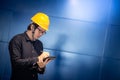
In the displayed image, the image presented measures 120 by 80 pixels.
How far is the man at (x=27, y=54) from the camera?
2611 millimetres

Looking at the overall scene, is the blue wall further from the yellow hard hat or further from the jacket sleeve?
the jacket sleeve

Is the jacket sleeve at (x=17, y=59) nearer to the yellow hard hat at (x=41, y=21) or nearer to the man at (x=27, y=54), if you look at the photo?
the man at (x=27, y=54)

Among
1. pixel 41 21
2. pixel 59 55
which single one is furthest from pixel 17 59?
pixel 59 55

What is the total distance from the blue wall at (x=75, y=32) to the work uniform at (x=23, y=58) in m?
1.36

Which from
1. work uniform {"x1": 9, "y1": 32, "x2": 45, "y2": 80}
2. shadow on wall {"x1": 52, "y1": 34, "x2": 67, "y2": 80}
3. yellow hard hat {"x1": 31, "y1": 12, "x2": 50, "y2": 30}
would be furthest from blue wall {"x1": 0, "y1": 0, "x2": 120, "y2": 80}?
work uniform {"x1": 9, "y1": 32, "x2": 45, "y2": 80}

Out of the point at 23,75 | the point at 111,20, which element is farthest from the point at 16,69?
the point at 111,20

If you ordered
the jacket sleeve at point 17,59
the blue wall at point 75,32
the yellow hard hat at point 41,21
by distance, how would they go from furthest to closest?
1. the blue wall at point 75,32
2. the yellow hard hat at point 41,21
3. the jacket sleeve at point 17,59

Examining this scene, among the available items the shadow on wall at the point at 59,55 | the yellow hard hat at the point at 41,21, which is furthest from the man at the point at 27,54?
the shadow on wall at the point at 59,55

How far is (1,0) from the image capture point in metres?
4.27

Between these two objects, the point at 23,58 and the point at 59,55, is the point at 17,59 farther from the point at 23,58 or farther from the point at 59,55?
the point at 59,55

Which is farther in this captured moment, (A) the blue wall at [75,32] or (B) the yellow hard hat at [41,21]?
(A) the blue wall at [75,32]

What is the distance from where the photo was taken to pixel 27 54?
2.82 meters

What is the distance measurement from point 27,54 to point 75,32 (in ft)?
5.57

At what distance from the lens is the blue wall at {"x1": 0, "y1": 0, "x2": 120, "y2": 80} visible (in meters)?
4.29
